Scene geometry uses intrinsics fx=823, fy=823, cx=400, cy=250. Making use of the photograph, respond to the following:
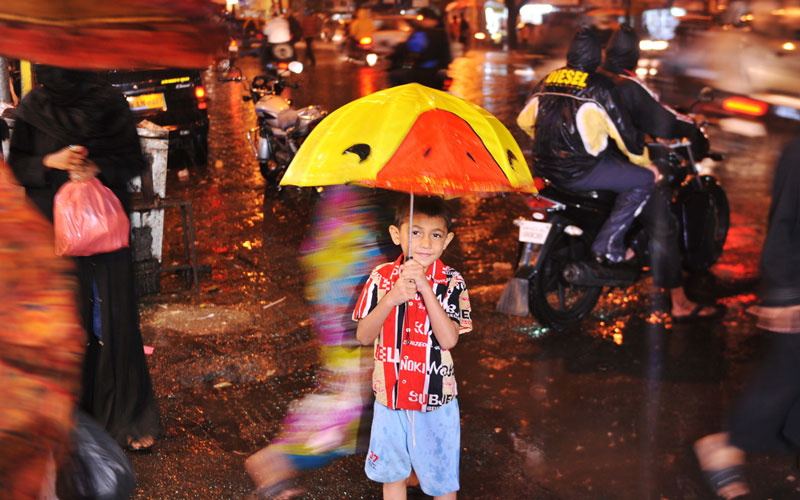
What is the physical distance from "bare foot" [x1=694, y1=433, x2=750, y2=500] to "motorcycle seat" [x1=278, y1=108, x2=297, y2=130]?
22.1ft

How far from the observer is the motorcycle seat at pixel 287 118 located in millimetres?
9656

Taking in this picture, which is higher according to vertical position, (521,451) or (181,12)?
(181,12)

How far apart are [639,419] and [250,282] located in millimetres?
3541

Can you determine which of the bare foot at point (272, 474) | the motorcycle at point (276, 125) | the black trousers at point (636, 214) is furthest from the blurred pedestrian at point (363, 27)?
the bare foot at point (272, 474)

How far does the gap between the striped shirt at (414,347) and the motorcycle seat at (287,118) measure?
6.61 meters

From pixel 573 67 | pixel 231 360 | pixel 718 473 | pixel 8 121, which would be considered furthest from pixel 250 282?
pixel 718 473

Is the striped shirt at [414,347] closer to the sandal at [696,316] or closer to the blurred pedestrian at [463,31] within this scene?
the sandal at [696,316]

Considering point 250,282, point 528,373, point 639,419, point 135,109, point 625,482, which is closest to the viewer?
point 625,482

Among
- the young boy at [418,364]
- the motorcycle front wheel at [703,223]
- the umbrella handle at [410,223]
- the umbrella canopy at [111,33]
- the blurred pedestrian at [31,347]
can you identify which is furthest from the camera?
the motorcycle front wheel at [703,223]

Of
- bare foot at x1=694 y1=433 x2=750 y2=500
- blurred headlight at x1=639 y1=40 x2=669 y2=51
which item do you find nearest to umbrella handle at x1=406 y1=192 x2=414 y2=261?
bare foot at x1=694 y1=433 x2=750 y2=500

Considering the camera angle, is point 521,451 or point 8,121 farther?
point 8,121

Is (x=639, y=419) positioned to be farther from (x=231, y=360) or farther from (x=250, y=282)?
(x=250, y=282)

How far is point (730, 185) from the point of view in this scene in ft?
34.8

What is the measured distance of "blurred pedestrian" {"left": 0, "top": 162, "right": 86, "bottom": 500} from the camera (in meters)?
1.20
